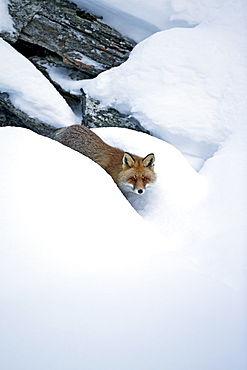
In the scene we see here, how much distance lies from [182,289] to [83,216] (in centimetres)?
88

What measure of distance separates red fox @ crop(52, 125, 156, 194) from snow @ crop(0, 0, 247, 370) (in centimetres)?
19

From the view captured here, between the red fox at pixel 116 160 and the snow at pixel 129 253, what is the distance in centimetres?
19

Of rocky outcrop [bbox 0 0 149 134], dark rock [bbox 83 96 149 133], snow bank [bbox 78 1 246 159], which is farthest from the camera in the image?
rocky outcrop [bbox 0 0 149 134]

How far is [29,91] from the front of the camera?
5.75 m

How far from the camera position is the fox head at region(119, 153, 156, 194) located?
4164 mm

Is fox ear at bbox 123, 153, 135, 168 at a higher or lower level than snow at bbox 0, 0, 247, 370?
lower

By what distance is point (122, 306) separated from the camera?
5.51ft

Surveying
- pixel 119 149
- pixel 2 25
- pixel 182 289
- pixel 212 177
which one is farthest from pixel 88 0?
pixel 182 289

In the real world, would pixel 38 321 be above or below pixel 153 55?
below

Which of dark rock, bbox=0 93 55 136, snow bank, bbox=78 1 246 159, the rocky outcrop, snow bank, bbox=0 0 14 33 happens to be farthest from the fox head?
snow bank, bbox=0 0 14 33

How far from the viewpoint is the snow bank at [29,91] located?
572 centimetres

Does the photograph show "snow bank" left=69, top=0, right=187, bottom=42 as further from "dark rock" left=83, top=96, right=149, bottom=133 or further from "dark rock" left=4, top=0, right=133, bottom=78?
"dark rock" left=83, top=96, right=149, bottom=133

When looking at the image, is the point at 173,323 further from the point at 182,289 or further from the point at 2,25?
the point at 2,25

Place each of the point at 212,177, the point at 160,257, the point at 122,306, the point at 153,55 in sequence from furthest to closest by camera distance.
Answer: the point at 153,55 → the point at 212,177 → the point at 160,257 → the point at 122,306
